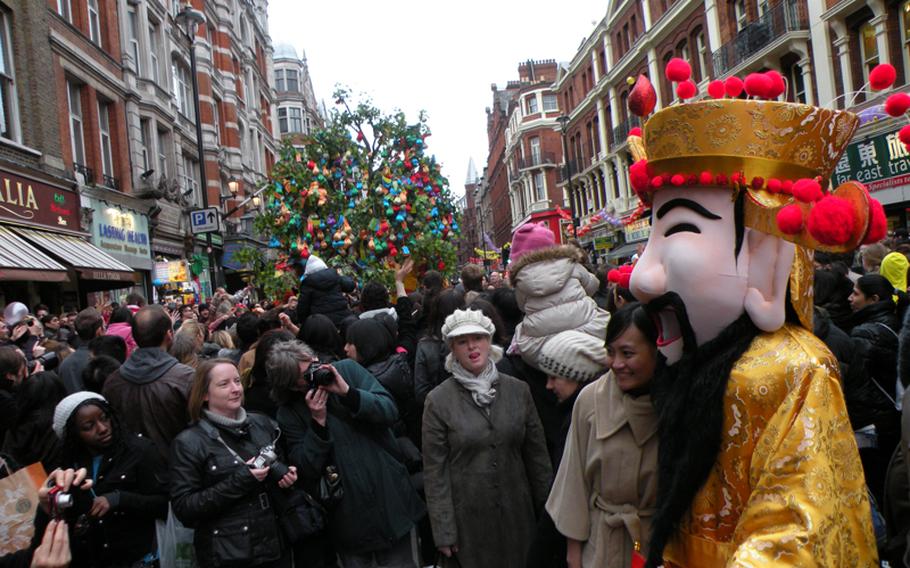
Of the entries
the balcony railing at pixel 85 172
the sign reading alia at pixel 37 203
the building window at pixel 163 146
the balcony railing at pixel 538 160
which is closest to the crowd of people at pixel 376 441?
the sign reading alia at pixel 37 203

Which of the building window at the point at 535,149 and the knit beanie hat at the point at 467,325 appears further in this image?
the building window at the point at 535,149

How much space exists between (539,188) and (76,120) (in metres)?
42.2

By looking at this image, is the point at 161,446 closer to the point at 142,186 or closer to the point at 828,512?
the point at 828,512

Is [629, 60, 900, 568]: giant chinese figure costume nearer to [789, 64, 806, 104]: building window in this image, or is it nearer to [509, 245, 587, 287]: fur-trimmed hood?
[509, 245, 587, 287]: fur-trimmed hood

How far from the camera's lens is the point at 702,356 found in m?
2.06

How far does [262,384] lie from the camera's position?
433 cm

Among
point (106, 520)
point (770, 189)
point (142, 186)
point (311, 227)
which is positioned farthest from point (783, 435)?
point (142, 186)

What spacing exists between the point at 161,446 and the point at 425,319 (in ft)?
9.47

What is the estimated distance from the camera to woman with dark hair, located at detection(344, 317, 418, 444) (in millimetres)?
4344

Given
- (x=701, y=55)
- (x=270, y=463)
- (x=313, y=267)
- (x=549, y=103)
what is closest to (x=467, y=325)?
(x=270, y=463)

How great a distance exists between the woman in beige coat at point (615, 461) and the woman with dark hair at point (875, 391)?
2255mm

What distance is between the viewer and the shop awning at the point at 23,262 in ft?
33.1

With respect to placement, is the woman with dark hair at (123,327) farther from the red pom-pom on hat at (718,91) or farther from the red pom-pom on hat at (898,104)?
the red pom-pom on hat at (898,104)

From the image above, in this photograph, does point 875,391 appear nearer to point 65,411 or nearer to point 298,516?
point 298,516
